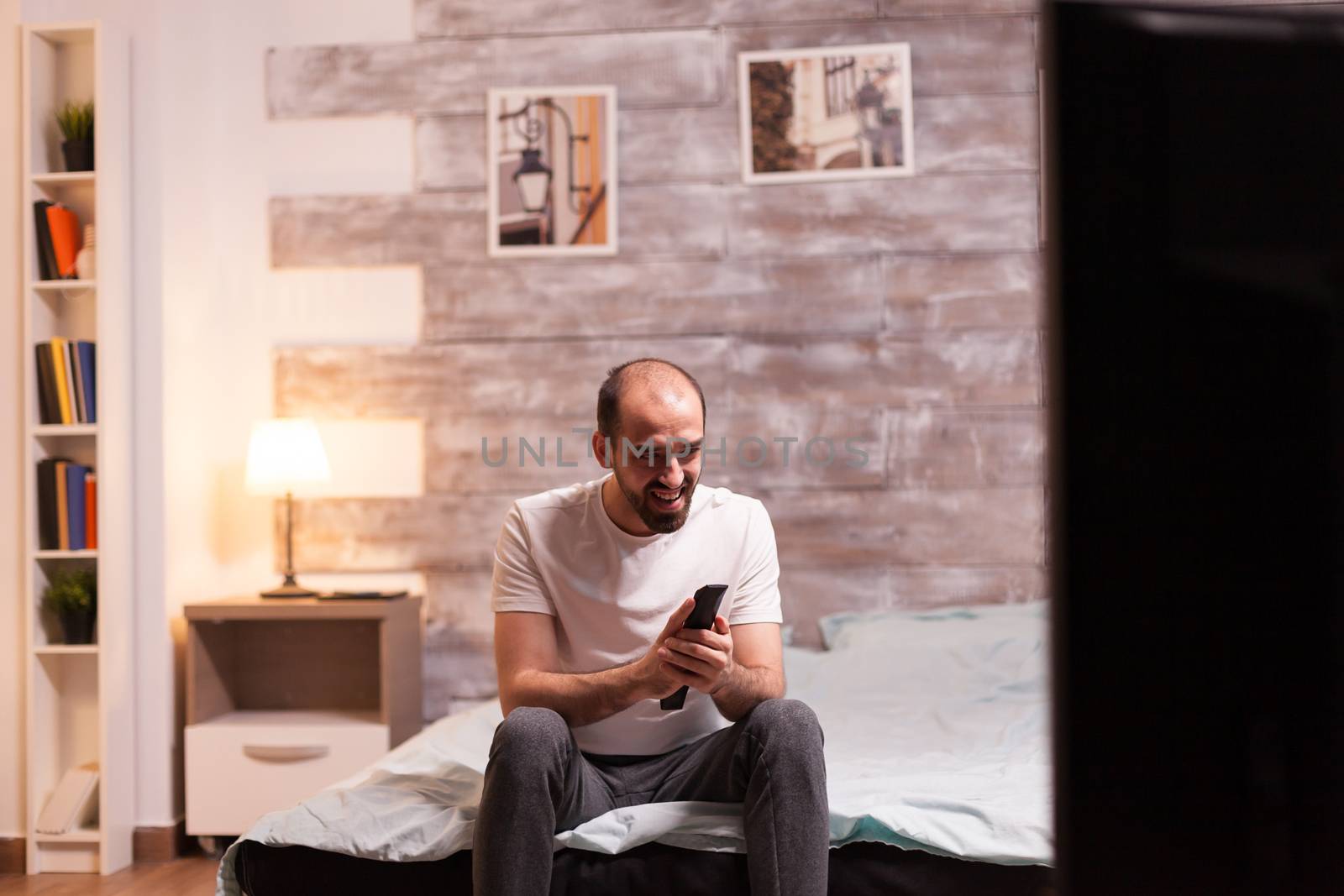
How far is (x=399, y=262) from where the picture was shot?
11.1 feet

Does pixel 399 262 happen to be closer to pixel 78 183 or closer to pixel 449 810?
pixel 78 183

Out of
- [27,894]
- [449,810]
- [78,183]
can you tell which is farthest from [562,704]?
[78,183]

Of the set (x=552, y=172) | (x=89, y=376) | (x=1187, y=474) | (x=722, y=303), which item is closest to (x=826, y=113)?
(x=722, y=303)

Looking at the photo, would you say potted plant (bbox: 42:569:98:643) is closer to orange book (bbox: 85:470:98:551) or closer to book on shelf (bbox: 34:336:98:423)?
orange book (bbox: 85:470:98:551)

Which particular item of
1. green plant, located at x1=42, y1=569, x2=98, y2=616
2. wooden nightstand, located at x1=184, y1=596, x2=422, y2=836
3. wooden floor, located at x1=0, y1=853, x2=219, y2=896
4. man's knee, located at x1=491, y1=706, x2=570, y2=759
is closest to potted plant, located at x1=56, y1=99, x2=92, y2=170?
green plant, located at x1=42, y1=569, x2=98, y2=616

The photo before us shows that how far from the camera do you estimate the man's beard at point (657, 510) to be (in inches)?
64.6

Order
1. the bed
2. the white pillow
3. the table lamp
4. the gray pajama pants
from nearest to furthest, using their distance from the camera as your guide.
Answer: the gray pajama pants, the bed, the white pillow, the table lamp

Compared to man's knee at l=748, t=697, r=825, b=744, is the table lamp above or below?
above

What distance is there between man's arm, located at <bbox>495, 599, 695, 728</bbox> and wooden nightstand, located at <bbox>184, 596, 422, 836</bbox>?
1362 millimetres

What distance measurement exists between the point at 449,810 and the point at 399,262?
2076 mm

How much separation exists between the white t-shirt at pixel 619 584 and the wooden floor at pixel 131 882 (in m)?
1.38

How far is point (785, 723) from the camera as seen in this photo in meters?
1.48

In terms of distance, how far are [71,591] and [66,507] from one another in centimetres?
20

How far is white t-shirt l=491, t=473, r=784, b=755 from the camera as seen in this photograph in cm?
166
